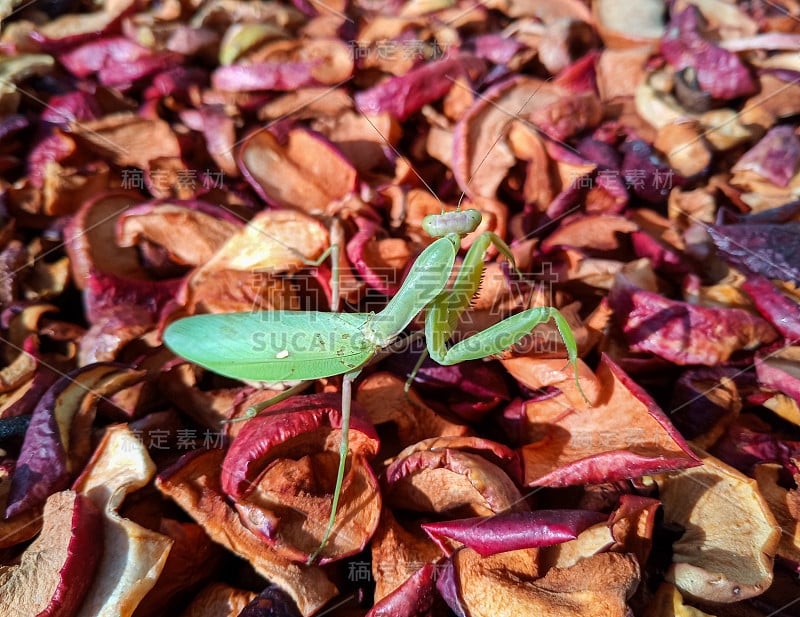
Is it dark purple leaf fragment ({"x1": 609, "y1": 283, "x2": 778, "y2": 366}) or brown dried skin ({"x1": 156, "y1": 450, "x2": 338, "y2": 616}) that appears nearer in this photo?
brown dried skin ({"x1": 156, "y1": 450, "x2": 338, "y2": 616})

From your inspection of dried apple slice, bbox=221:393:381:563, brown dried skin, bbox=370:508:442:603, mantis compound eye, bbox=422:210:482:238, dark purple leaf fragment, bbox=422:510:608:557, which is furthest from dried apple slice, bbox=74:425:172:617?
mantis compound eye, bbox=422:210:482:238

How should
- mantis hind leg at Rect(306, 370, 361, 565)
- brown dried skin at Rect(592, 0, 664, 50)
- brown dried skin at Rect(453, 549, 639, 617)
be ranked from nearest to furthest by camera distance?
brown dried skin at Rect(453, 549, 639, 617) < mantis hind leg at Rect(306, 370, 361, 565) < brown dried skin at Rect(592, 0, 664, 50)

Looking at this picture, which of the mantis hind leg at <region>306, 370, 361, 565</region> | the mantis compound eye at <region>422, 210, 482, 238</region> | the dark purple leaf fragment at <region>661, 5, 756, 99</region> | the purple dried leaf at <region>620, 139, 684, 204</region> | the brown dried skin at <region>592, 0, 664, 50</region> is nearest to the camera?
the mantis hind leg at <region>306, 370, 361, 565</region>

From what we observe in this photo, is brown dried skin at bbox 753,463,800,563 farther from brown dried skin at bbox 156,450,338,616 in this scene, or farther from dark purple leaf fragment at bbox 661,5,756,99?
dark purple leaf fragment at bbox 661,5,756,99

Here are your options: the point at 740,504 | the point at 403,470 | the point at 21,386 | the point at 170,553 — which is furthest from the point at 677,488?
the point at 21,386

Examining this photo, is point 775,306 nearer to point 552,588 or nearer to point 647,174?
point 647,174

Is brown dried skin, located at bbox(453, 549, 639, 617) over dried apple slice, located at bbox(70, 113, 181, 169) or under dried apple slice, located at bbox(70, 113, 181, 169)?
under

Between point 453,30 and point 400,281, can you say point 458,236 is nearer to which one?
point 400,281
